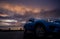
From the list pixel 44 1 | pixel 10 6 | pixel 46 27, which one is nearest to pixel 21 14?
pixel 10 6

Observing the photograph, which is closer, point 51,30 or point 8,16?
point 51,30

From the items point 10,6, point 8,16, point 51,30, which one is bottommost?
point 51,30

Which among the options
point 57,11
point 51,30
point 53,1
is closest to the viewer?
point 51,30

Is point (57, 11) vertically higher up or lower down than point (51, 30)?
higher up

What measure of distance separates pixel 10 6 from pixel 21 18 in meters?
0.86

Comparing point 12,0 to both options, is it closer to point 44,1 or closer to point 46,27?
point 44,1

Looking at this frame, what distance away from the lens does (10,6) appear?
25.8ft

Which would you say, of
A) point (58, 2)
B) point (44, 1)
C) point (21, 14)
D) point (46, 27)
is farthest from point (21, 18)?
point (46, 27)

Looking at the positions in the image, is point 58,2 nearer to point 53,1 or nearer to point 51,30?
point 53,1

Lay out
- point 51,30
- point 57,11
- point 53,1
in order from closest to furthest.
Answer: point 51,30 → point 57,11 → point 53,1

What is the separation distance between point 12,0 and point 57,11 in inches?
94.0

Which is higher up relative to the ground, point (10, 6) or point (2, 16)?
point (10, 6)

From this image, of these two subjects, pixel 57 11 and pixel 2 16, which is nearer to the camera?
pixel 57 11

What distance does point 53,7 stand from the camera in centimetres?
739
